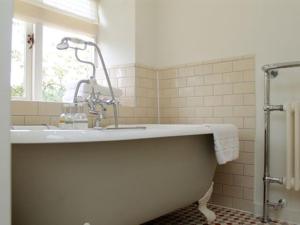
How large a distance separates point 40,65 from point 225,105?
55.0 inches

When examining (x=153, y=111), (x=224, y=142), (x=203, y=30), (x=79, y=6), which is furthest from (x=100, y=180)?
(x=79, y=6)

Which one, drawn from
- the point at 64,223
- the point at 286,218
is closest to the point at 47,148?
the point at 64,223

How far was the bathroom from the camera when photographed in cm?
114

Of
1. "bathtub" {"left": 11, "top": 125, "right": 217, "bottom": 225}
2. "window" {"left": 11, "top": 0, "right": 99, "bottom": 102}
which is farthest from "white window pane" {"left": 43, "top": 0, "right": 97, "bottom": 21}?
"bathtub" {"left": 11, "top": 125, "right": 217, "bottom": 225}

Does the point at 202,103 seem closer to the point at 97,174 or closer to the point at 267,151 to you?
the point at 267,151

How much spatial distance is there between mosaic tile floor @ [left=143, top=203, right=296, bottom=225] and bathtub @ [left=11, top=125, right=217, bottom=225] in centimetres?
38

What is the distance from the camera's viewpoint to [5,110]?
2.37ft

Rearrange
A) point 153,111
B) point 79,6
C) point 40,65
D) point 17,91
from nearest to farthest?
point 17,91 < point 40,65 < point 79,6 < point 153,111

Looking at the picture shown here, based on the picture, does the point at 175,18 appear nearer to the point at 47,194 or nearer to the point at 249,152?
the point at 249,152

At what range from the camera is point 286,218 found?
1983 millimetres

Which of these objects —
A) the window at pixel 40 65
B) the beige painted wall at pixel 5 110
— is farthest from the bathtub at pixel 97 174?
the window at pixel 40 65

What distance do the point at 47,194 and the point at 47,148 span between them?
0.60 ft

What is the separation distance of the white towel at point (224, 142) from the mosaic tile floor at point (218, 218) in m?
0.46

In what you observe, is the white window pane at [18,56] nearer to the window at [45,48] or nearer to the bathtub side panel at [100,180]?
the window at [45,48]
